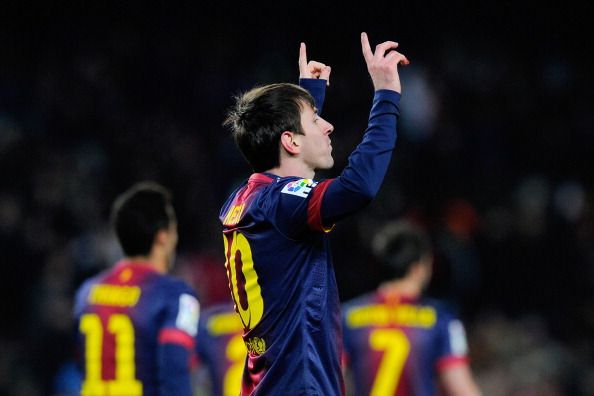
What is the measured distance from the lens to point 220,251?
1034 centimetres

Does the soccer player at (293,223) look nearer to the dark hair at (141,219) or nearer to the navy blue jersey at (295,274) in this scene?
the navy blue jersey at (295,274)

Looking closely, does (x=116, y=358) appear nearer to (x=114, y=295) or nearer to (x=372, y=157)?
(x=114, y=295)

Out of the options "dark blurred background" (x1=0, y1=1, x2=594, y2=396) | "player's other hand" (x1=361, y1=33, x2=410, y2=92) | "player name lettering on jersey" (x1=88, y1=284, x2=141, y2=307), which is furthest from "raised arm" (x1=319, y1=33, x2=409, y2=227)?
"dark blurred background" (x1=0, y1=1, x2=594, y2=396)

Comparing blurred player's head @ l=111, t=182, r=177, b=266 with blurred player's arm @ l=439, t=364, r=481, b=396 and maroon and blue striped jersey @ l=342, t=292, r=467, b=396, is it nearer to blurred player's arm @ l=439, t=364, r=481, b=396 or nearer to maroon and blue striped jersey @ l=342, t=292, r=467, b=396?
maroon and blue striped jersey @ l=342, t=292, r=467, b=396

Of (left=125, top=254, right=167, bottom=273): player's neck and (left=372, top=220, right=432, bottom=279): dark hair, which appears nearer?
(left=125, top=254, right=167, bottom=273): player's neck

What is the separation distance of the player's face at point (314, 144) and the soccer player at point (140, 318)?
152 centimetres

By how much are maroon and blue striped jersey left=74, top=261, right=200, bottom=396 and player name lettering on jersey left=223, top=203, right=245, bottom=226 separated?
1237mm

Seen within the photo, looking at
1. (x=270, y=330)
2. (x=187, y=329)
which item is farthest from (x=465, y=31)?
(x=270, y=330)

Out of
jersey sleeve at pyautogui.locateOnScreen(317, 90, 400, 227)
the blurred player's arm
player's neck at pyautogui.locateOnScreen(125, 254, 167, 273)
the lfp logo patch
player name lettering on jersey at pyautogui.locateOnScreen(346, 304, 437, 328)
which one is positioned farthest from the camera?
player name lettering on jersey at pyautogui.locateOnScreen(346, 304, 437, 328)

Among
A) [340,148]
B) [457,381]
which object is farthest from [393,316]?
[340,148]

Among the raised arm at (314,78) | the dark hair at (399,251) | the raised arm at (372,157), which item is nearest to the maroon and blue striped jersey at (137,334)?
the raised arm at (314,78)

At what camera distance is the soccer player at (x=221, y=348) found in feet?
17.8

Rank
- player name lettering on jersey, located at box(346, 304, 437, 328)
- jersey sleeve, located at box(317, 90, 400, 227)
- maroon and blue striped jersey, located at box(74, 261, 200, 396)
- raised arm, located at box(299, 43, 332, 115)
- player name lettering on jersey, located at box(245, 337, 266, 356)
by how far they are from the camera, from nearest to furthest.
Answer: jersey sleeve, located at box(317, 90, 400, 227) < player name lettering on jersey, located at box(245, 337, 266, 356) < raised arm, located at box(299, 43, 332, 115) < maroon and blue striped jersey, located at box(74, 261, 200, 396) < player name lettering on jersey, located at box(346, 304, 437, 328)

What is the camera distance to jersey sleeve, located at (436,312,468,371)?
5.43 meters
